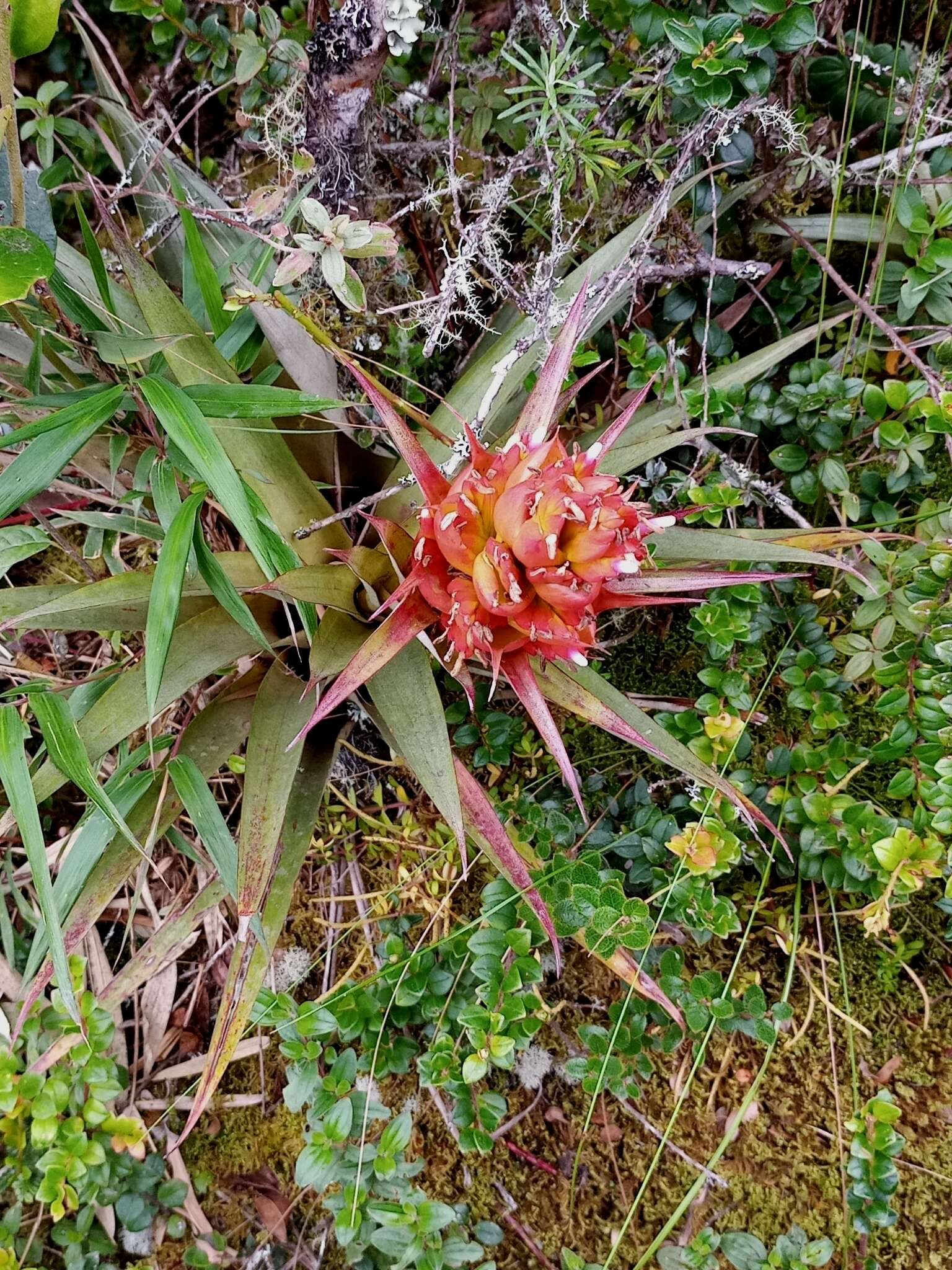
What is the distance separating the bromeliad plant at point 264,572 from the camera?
98 centimetres

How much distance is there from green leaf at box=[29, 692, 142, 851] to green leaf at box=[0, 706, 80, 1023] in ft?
0.10

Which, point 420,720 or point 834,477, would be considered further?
point 834,477

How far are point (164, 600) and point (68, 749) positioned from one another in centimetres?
25

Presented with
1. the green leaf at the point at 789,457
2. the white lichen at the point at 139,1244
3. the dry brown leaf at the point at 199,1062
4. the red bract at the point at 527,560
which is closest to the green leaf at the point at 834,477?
the green leaf at the point at 789,457

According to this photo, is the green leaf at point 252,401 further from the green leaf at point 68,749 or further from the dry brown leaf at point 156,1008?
the dry brown leaf at point 156,1008

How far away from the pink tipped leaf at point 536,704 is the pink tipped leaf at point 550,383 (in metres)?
0.28

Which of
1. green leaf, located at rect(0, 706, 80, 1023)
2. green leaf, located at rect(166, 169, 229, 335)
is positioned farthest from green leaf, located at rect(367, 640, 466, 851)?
green leaf, located at rect(166, 169, 229, 335)

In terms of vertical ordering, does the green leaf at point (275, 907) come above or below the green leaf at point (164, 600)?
below

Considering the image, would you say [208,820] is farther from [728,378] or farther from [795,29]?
[795,29]

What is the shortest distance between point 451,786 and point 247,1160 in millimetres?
1224

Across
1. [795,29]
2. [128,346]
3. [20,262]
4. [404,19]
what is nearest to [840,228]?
[795,29]

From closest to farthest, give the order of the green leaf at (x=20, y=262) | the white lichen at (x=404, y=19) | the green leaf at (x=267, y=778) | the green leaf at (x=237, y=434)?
the green leaf at (x=20, y=262) < the green leaf at (x=267, y=778) < the green leaf at (x=237, y=434) < the white lichen at (x=404, y=19)

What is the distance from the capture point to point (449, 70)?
1.68 meters

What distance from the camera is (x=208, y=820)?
1150mm
